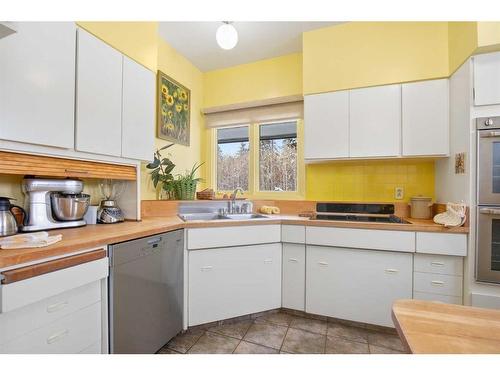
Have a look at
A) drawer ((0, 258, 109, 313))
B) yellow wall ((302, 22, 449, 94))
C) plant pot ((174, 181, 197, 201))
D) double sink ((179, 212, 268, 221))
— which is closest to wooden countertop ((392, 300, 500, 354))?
drawer ((0, 258, 109, 313))

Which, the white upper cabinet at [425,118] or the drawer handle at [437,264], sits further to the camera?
the white upper cabinet at [425,118]

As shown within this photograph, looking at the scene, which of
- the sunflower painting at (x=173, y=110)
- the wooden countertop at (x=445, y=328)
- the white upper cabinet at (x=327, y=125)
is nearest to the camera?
the wooden countertop at (x=445, y=328)

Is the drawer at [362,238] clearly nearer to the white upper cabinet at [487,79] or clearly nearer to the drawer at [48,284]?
the white upper cabinet at [487,79]

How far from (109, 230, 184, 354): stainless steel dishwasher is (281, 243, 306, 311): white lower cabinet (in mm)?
865

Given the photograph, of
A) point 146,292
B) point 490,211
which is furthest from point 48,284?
point 490,211

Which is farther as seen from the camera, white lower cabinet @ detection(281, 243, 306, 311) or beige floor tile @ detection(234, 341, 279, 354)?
white lower cabinet @ detection(281, 243, 306, 311)

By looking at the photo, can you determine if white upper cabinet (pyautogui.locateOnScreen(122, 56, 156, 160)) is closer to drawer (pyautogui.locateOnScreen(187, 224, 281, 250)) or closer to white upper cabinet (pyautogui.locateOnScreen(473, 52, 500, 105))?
drawer (pyautogui.locateOnScreen(187, 224, 281, 250))

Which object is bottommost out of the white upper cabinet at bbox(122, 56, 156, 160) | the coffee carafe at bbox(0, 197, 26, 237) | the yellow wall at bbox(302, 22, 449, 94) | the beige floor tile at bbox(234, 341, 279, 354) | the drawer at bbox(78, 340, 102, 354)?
the beige floor tile at bbox(234, 341, 279, 354)

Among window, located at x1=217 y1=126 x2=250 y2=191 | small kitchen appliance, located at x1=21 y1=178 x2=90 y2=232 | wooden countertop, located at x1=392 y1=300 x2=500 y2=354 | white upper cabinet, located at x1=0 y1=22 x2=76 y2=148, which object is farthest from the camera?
window, located at x1=217 y1=126 x2=250 y2=191

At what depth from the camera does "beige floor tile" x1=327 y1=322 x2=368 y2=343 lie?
1.73 metres

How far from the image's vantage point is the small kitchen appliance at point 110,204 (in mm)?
1707

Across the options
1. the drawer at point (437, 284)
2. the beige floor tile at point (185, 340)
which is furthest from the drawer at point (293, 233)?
the beige floor tile at point (185, 340)

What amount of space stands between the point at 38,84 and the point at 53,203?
660 millimetres

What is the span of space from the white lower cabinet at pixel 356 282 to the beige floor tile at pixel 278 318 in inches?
7.3
